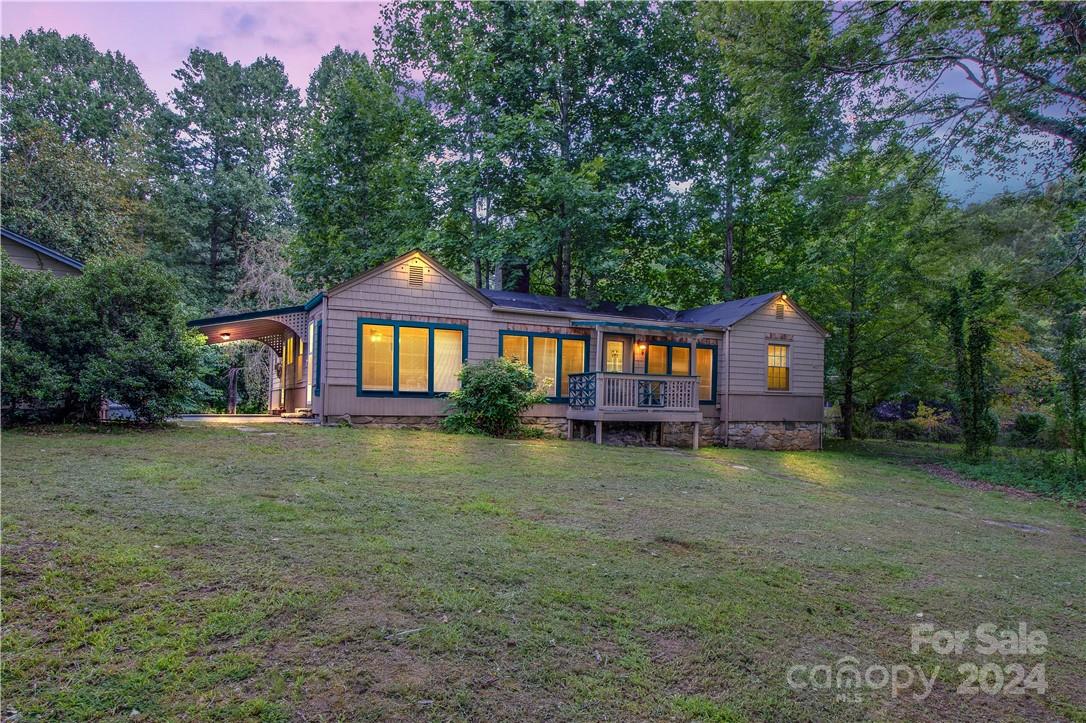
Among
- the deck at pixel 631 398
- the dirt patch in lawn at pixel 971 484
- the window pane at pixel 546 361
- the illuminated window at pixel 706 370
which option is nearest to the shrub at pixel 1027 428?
the dirt patch in lawn at pixel 971 484

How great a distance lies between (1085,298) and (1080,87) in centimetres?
386

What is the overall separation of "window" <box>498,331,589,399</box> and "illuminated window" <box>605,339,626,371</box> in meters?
0.64

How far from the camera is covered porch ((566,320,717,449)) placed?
12.9 m

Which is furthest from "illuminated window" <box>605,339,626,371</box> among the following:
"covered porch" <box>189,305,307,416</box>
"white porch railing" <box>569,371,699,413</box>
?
"covered porch" <box>189,305,307,416</box>

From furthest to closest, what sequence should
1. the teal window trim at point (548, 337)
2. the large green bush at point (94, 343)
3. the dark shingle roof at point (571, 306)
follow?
the dark shingle roof at point (571, 306) < the teal window trim at point (548, 337) < the large green bush at point (94, 343)

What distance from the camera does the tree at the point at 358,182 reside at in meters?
17.9

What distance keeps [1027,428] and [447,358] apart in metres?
18.2

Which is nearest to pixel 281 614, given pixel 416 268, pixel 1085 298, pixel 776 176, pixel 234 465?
pixel 234 465

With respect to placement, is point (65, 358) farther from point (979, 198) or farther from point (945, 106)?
point (979, 198)

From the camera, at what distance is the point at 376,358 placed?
1181cm

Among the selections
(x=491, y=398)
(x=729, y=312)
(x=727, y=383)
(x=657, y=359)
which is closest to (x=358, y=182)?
(x=491, y=398)

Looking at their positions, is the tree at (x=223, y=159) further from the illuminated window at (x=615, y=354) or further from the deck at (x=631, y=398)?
the deck at (x=631, y=398)

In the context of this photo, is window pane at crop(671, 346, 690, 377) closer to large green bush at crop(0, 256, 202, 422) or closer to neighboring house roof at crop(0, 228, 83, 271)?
large green bush at crop(0, 256, 202, 422)

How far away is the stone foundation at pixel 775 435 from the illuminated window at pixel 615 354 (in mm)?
3391
